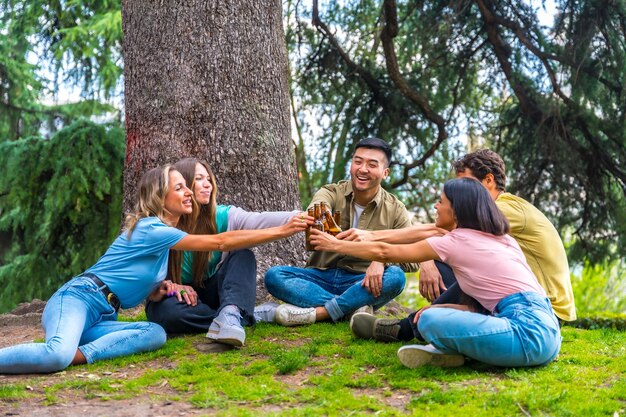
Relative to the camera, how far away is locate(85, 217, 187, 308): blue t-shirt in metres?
4.85

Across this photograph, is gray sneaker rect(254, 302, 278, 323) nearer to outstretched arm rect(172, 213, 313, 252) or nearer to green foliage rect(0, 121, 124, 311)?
outstretched arm rect(172, 213, 313, 252)

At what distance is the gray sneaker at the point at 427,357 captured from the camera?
14.2ft

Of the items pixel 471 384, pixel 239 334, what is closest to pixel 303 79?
pixel 239 334

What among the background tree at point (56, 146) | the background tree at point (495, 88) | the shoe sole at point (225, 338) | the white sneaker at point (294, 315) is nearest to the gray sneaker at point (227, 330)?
the shoe sole at point (225, 338)

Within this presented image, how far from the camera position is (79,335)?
467cm

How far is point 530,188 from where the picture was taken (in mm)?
9805

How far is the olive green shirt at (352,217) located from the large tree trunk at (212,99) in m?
0.46

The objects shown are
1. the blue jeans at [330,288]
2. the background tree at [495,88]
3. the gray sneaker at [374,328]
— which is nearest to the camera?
the gray sneaker at [374,328]

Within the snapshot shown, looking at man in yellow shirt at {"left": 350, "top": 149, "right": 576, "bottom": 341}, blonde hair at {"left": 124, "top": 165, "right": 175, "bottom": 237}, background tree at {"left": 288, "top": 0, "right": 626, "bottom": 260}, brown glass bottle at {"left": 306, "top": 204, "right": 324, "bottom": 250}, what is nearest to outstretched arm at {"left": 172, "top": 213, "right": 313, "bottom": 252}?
brown glass bottle at {"left": 306, "top": 204, "right": 324, "bottom": 250}

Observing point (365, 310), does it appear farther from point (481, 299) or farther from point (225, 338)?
point (481, 299)

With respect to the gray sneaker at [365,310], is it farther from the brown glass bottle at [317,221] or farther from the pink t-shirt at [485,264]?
the pink t-shirt at [485,264]

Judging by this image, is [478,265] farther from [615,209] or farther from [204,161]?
[615,209]

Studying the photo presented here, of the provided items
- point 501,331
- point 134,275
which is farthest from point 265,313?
point 501,331

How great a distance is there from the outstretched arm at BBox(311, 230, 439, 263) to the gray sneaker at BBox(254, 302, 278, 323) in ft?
2.76
